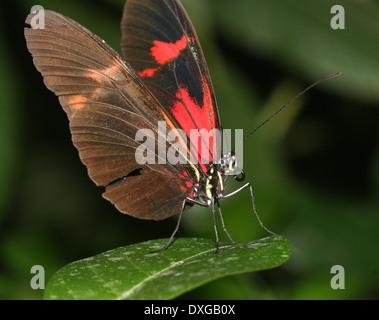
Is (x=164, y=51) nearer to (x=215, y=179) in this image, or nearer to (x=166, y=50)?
(x=166, y=50)

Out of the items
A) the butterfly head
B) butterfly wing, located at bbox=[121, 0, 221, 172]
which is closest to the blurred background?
the butterfly head

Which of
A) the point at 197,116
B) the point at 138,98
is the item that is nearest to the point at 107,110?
the point at 138,98

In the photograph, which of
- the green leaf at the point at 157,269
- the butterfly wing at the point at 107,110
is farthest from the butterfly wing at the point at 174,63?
the green leaf at the point at 157,269

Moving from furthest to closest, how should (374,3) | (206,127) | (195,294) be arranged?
(374,3) < (195,294) < (206,127)

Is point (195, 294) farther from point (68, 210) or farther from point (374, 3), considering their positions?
point (374, 3)

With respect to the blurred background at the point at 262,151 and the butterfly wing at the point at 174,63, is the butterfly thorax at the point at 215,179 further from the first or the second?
the blurred background at the point at 262,151
